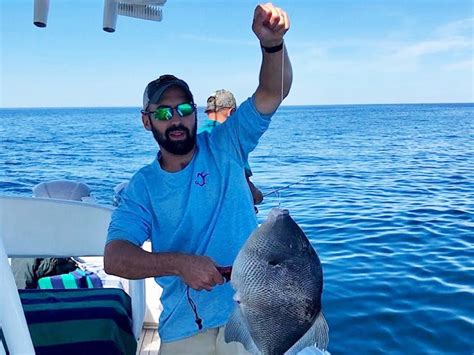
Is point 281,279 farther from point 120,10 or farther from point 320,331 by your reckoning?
point 120,10

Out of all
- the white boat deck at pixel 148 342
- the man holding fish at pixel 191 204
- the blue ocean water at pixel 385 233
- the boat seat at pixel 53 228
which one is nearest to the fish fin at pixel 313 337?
the man holding fish at pixel 191 204

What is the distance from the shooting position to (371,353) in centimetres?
507

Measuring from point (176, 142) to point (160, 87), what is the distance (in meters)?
0.26

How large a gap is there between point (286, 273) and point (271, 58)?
923 millimetres

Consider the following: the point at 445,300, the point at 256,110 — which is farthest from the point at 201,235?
the point at 445,300

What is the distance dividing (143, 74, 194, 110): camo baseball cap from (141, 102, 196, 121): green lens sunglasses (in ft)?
0.16

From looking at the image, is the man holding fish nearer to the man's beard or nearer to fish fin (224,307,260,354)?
the man's beard

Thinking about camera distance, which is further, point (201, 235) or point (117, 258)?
point (201, 235)

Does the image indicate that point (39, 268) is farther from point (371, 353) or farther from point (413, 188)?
point (413, 188)

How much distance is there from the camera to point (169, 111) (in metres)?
2.42

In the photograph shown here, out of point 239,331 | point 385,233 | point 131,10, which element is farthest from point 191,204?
point 385,233

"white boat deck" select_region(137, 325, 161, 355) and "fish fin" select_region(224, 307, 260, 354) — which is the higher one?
"fish fin" select_region(224, 307, 260, 354)

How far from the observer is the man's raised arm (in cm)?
210

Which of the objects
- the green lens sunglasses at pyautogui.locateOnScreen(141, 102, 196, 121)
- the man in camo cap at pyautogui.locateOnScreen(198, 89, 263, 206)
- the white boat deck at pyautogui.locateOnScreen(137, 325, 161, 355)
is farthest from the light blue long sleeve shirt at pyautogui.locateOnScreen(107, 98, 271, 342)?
the man in camo cap at pyautogui.locateOnScreen(198, 89, 263, 206)
